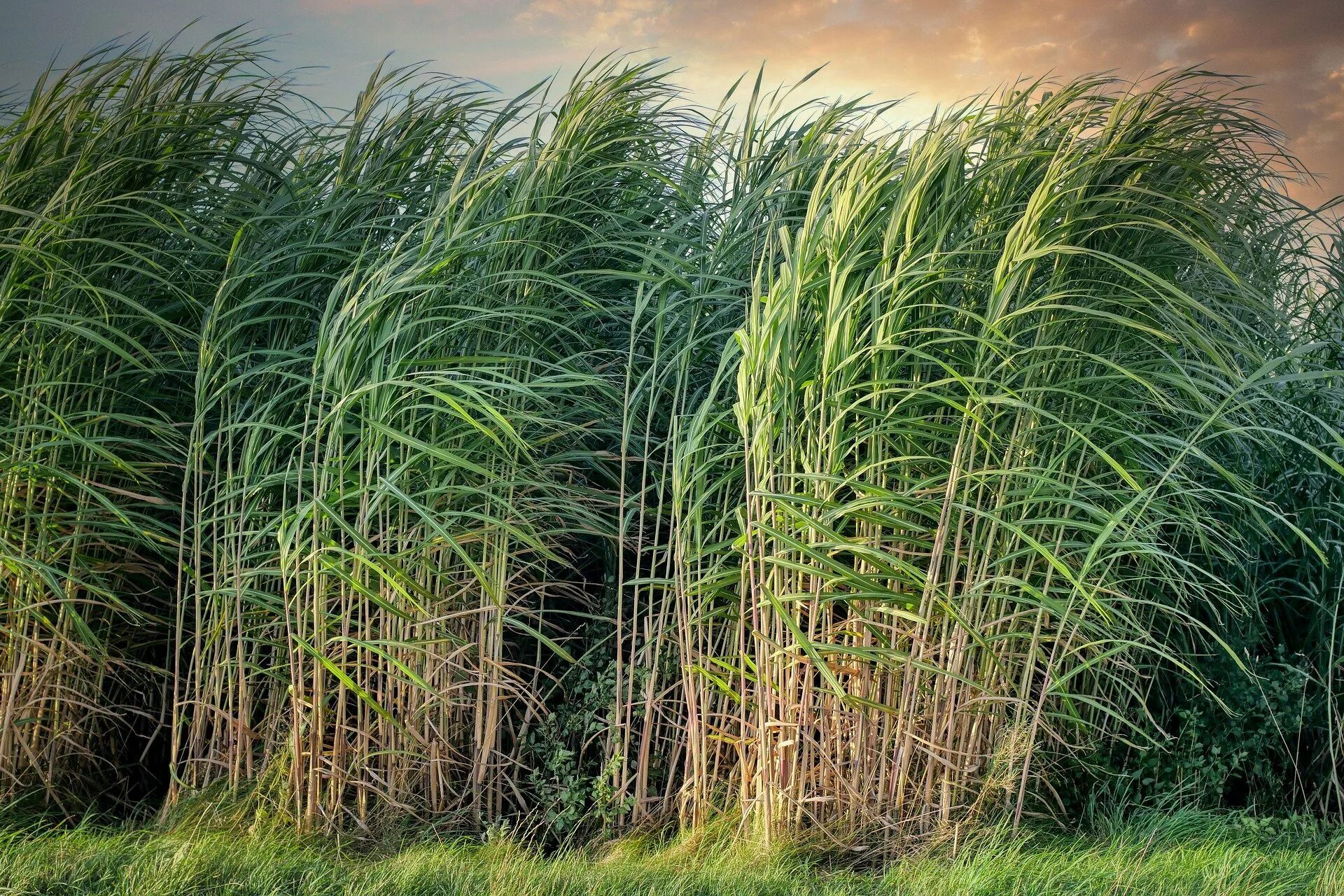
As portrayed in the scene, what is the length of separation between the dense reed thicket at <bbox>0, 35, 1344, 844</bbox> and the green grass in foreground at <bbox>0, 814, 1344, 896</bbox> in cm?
17

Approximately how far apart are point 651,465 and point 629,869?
1349 millimetres

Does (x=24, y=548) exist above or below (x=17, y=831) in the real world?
above

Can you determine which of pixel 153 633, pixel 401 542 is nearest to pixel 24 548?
pixel 153 633

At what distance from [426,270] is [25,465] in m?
1.49

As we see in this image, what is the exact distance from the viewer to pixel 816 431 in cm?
286

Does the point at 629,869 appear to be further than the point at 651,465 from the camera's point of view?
No

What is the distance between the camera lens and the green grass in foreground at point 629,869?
246 centimetres

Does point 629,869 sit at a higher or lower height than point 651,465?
lower

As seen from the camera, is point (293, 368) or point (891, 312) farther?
point (293, 368)

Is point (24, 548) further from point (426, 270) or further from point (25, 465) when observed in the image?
point (426, 270)

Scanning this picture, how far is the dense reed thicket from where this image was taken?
2744mm

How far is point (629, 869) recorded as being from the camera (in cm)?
262

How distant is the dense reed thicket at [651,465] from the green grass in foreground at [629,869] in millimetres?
175

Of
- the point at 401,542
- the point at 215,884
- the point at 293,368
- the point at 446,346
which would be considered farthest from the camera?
the point at 293,368
